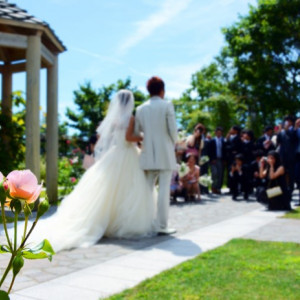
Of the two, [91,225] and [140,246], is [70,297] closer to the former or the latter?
[140,246]

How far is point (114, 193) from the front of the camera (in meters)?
5.89

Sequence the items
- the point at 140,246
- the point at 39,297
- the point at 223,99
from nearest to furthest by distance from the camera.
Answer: the point at 39,297 → the point at 140,246 → the point at 223,99

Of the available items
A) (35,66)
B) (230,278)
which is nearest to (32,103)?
(35,66)

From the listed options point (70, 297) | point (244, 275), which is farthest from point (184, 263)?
point (70, 297)

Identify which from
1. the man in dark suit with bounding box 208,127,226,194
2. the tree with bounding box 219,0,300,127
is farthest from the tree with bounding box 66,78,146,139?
the man in dark suit with bounding box 208,127,226,194

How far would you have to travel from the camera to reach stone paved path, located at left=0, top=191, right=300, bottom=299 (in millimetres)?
3687

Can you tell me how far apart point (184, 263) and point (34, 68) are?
432 centimetres

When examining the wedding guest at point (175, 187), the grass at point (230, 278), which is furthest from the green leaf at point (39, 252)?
the wedding guest at point (175, 187)

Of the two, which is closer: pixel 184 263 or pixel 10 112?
pixel 184 263

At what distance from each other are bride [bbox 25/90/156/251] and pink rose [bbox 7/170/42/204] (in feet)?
14.4

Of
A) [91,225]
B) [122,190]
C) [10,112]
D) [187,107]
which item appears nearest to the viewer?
[91,225]

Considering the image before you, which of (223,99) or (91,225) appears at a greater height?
(223,99)

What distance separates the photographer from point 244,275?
3.79m

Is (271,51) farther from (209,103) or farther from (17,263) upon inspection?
(17,263)
